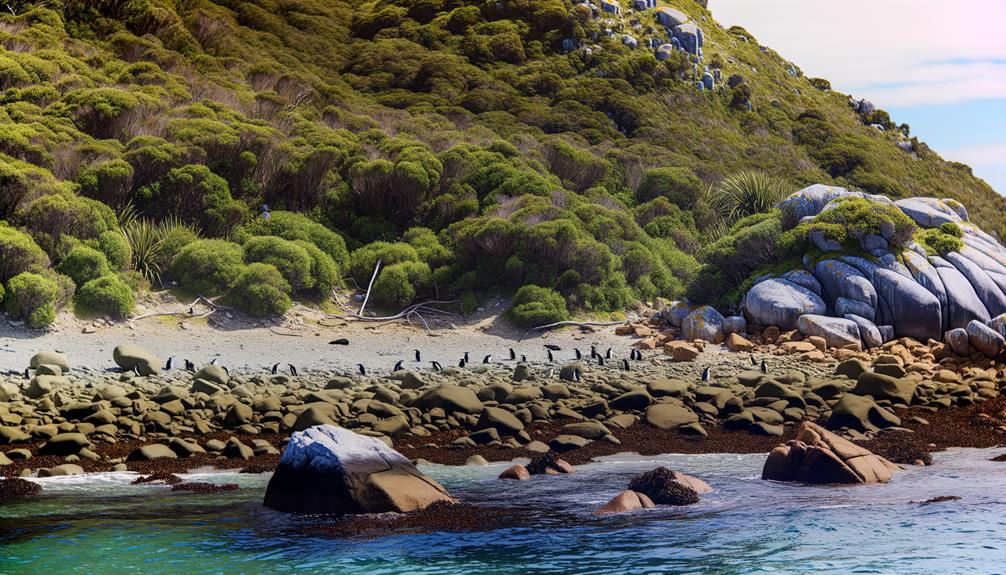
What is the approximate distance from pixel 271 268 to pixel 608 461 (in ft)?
44.3

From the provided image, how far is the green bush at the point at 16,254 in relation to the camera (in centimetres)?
2184

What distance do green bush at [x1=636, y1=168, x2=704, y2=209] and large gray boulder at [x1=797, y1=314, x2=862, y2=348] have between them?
46.7 feet

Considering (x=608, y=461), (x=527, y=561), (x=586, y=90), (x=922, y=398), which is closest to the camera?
(x=527, y=561)

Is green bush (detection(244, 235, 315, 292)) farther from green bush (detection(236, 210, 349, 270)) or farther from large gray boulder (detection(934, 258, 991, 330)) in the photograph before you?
large gray boulder (detection(934, 258, 991, 330))

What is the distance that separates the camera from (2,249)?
2195 centimetres

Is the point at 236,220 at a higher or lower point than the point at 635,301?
higher

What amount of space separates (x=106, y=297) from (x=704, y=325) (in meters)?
14.1

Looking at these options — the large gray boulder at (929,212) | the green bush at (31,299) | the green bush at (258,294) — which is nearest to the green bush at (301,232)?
the green bush at (258,294)

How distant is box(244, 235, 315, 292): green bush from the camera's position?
25.6 metres

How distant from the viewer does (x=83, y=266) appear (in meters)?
23.3

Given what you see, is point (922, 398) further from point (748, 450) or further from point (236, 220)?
point (236, 220)

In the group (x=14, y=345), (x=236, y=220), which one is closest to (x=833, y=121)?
(x=236, y=220)

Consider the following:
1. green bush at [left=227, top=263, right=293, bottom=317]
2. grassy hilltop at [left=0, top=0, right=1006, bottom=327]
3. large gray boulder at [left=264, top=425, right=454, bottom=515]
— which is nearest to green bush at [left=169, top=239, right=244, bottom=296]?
grassy hilltop at [left=0, top=0, right=1006, bottom=327]

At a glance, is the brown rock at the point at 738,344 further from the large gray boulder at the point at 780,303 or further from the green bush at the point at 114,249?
the green bush at the point at 114,249
